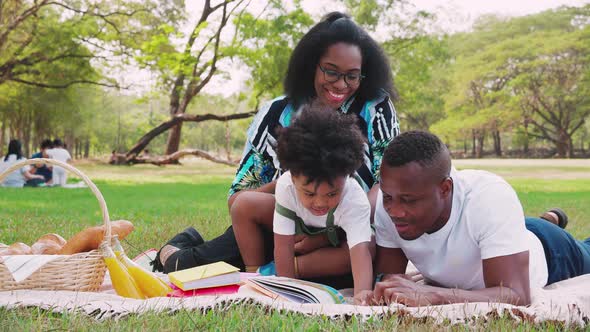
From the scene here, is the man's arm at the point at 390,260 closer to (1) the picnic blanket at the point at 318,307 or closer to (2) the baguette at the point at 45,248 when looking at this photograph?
(1) the picnic blanket at the point at 318,307

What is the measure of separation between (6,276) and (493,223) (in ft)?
7.82

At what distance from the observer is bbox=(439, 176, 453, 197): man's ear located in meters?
2.66

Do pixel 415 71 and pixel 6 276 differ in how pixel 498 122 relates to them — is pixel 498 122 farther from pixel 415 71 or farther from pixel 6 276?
pixel 6 276

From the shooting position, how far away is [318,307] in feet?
8.16

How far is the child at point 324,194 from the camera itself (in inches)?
114

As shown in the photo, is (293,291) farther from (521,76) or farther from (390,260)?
(521,76)

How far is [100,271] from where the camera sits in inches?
121

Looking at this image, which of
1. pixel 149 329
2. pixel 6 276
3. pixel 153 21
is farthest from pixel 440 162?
pixel 153 21

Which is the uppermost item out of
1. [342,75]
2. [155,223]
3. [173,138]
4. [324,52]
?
[324,52]

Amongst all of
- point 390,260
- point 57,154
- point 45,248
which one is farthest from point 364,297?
point 57,154

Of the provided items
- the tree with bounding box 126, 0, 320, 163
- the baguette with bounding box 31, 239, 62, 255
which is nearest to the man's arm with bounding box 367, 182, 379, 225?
the baguette with bounding box 31, 239, 62, 255

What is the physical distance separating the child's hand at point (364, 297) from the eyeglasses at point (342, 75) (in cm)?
148

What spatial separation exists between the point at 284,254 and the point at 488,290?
113 cm

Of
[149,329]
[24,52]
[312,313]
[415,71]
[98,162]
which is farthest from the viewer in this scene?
[98,162]
